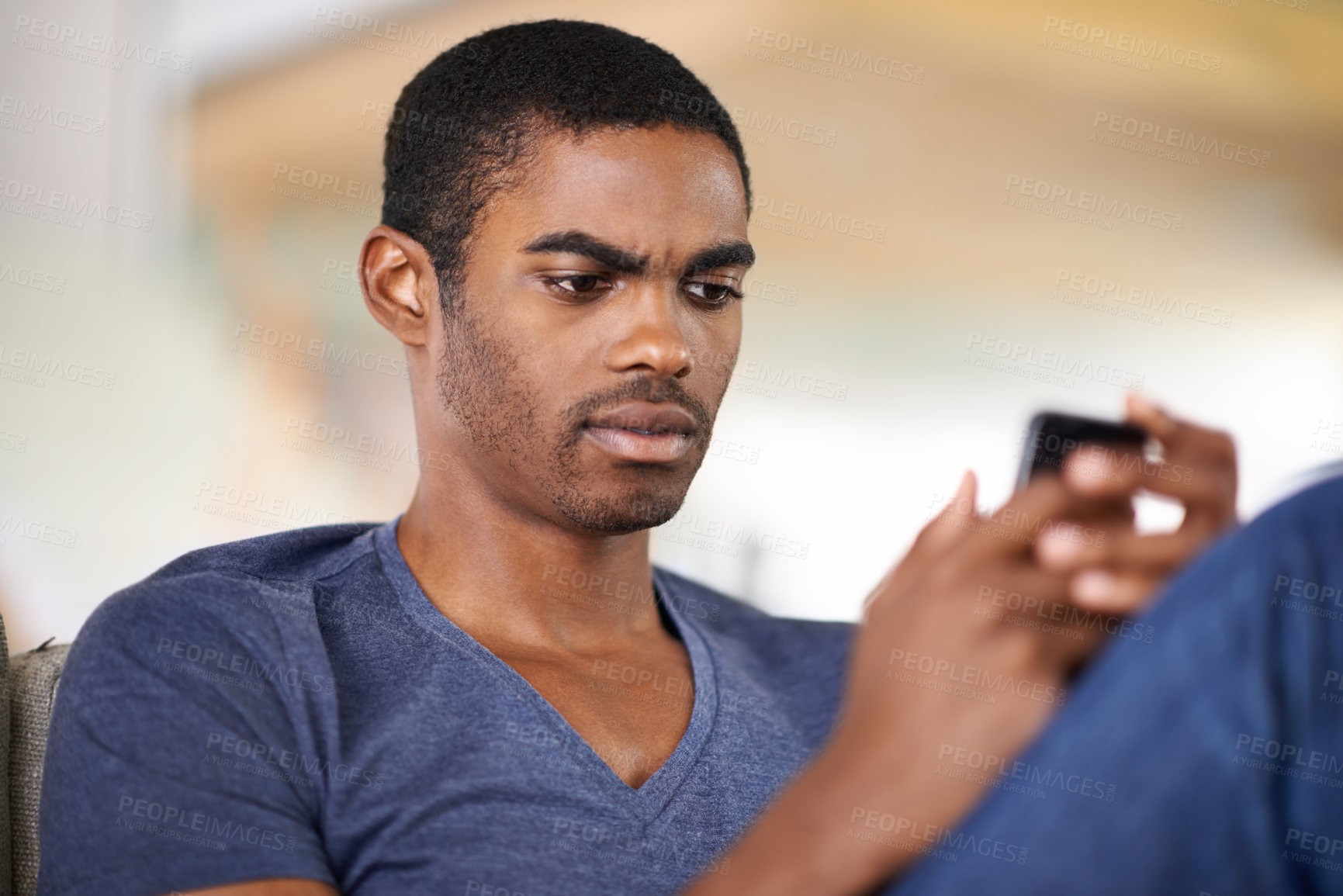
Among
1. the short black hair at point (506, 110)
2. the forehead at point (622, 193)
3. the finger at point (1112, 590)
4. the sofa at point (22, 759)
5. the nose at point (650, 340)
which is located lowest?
the sofa at point (22, 759)

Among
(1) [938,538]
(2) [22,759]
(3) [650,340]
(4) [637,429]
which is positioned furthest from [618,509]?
(2) [22,759]

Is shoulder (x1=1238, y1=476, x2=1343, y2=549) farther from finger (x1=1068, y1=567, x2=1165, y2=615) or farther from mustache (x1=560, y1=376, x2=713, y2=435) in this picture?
mustache (x1=560, y1=376, x2=713, y2=435)

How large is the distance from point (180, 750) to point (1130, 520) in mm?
933

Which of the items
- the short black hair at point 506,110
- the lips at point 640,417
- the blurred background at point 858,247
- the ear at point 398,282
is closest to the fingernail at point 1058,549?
the lips at point 640,417

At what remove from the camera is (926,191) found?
347 centimetres

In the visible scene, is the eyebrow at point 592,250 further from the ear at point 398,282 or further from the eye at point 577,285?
the ear at point 398,282

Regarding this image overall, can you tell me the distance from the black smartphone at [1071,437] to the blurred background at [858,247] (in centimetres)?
215

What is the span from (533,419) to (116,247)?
1678 mm

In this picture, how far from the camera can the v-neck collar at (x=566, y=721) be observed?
1.29 metres

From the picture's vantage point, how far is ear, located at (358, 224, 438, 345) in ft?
5.16

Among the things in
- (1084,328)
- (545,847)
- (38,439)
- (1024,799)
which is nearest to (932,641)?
(1024,799)

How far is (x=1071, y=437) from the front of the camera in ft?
3.27

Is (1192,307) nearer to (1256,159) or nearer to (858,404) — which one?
(1256,159)

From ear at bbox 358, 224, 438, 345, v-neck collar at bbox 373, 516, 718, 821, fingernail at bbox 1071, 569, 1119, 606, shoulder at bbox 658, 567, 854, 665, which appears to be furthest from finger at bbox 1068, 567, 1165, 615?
ear at bbox 358, 224, 438, 345
